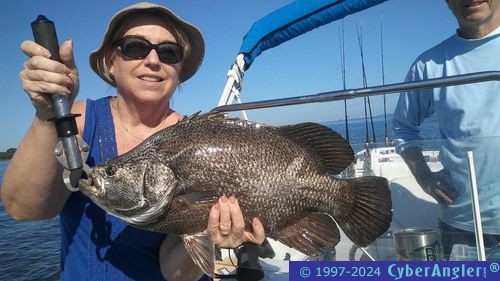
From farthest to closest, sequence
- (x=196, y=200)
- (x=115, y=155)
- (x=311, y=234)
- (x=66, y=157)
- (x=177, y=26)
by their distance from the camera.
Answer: (x=177, y=26) → (x=115, y=155) → (x=311, y=234) → (x=196, y=200) → (x=66, y=157)

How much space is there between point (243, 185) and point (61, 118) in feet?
3.28

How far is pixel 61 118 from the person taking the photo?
1728 mm

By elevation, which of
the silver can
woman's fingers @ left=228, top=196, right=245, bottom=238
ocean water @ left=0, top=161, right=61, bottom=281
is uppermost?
woman's fingers @ left=228, top=196, right=245, bottom=238

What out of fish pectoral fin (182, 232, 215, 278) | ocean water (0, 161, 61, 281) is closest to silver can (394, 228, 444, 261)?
fish pectoral fin (182, 232, 215, 278)

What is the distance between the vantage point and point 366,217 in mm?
2209

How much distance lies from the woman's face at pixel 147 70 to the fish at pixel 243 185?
299 millimetres

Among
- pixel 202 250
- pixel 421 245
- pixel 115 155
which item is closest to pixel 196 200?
pixel 202 250

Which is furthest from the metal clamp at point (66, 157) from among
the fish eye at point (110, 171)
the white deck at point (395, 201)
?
the white deck at point (395, 201)

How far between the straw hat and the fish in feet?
2.45

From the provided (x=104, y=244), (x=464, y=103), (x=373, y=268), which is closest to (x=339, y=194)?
(x=373, y=268)

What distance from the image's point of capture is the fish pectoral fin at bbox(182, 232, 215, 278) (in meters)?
2.12

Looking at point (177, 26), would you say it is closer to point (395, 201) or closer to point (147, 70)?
point (147, 70)

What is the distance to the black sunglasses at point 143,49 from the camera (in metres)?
2.30

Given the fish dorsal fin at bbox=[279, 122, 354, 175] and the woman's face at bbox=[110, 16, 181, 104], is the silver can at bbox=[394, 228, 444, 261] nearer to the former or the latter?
the fish dorsal fin at bbox=[279, 122, 354, 175]
